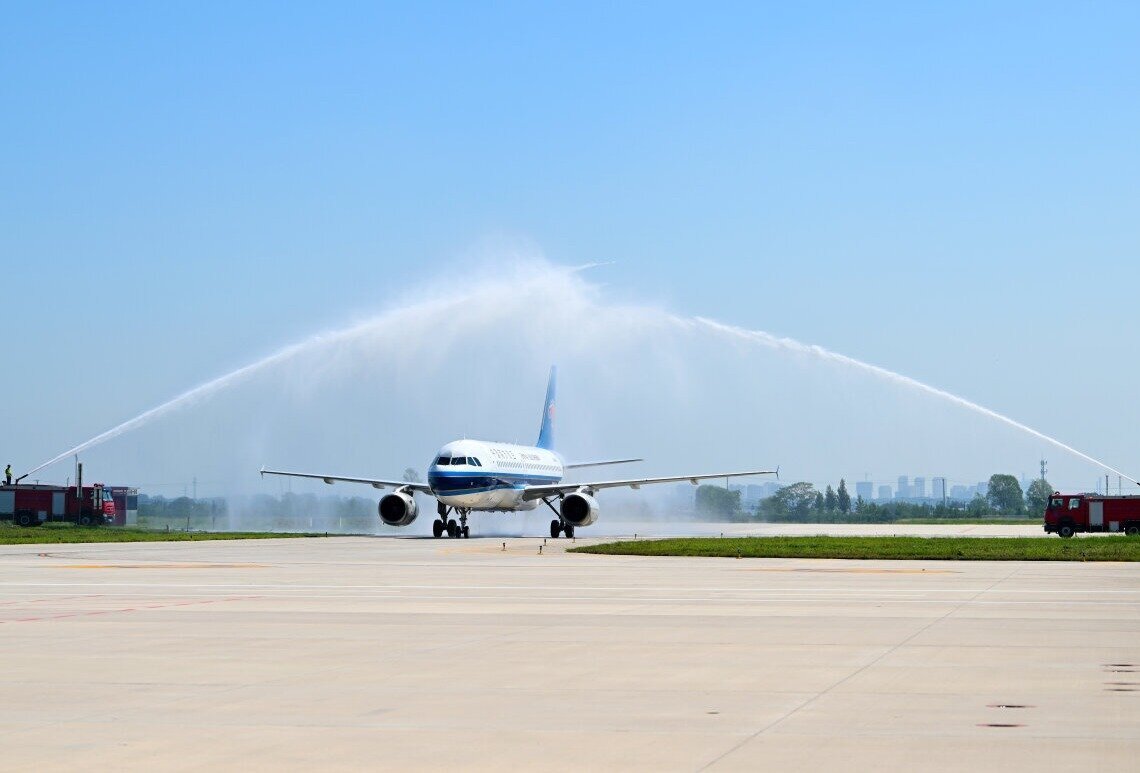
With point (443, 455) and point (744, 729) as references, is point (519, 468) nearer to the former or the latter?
point (443, 455)

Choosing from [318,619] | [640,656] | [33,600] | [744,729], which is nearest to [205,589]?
[33,600]

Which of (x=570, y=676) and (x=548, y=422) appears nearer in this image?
(x=570, y=676)

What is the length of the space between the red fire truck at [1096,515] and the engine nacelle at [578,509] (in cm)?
2213

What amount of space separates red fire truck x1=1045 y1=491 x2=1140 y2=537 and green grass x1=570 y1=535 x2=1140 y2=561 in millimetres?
18219

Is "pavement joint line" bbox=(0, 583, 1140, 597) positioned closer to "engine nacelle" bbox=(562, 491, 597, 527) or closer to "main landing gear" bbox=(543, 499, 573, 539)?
"engine nacelle" bbox=(562, 491, 597, 527)

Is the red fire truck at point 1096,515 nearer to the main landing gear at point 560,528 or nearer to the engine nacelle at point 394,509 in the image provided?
the main landing gear at point 560,528

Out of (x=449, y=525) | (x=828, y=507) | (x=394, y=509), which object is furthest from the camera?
(x=828, y=507)

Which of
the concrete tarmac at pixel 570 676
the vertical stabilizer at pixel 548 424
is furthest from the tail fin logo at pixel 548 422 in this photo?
the concrete tarmac at pixel 570 676

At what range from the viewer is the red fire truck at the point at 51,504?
269 feet

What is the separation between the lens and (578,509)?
68.5 metres

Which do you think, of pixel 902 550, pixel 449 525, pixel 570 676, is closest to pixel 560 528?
pixel 449 525

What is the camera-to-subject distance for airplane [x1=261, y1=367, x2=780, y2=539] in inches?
2596

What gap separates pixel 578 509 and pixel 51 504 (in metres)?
33.2

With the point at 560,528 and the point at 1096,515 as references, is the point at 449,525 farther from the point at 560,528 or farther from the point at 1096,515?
the point at 1096,515
